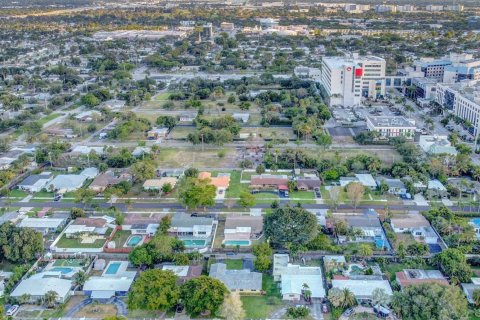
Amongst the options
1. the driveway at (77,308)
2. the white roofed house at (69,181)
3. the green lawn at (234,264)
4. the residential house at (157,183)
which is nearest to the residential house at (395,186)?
the green lawn at (234,264)

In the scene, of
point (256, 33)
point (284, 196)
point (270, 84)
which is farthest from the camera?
point (256, 33)

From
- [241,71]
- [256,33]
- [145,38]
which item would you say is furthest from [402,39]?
[145,38]

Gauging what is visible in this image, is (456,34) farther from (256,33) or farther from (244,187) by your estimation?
(244,187)

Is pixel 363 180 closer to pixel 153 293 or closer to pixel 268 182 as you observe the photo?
pixel 268 182

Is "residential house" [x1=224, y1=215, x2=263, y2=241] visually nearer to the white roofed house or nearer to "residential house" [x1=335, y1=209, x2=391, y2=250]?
"residential house" [x1=335, y1=209, x2=391, y2=250]

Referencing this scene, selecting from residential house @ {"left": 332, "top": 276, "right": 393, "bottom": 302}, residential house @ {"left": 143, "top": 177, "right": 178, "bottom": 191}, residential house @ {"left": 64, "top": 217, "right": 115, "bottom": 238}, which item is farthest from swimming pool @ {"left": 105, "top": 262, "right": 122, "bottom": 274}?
residential house @ {"left": 332, "top": 276, "right": 393, "bottom": 302}

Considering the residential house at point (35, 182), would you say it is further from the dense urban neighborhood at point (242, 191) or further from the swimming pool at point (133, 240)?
the swimming pool at point (133, 240)

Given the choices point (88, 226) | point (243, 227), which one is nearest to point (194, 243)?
point (243, 227)
